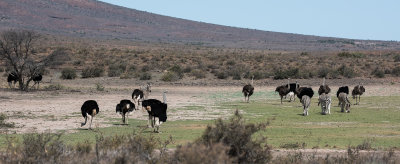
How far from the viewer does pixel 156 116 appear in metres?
20.1

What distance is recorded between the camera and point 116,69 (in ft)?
191

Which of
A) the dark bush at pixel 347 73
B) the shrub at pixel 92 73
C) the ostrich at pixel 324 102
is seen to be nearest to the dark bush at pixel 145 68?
the shrub at pixel 92 73

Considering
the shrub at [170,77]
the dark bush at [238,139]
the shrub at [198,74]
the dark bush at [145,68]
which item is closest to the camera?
the dark bush at [238,139]

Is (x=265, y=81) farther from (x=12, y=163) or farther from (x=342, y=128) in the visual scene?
(x=12, y=163)

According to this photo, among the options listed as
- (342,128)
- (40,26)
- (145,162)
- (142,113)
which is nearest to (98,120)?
(142,113)

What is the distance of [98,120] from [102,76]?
99.2 feet

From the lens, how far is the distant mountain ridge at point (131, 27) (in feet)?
477

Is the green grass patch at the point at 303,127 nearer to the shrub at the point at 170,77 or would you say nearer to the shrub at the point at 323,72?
the shrub at the point at 170,77

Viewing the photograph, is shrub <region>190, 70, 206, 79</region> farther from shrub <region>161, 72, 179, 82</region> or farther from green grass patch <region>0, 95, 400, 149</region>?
green grass patch <region>0, 95, 400, 149</region>

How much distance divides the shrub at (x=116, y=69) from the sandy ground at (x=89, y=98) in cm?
474

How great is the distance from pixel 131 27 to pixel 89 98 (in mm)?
131766

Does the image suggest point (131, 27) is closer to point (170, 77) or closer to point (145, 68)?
point (145, 68)

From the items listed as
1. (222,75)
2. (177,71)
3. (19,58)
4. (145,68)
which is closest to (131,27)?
(145,68)

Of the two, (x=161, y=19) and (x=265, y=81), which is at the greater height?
(x=161, y=19)
